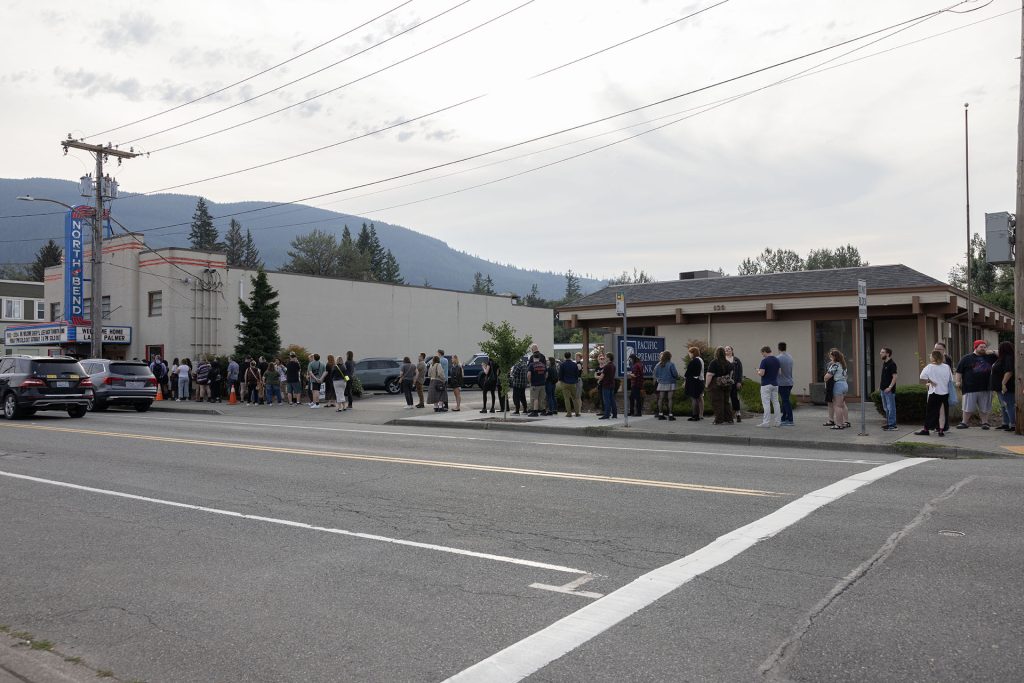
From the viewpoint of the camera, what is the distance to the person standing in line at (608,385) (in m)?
19.9

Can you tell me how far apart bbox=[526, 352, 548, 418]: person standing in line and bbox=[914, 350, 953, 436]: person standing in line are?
29.7 feet

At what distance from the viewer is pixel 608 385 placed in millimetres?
19906

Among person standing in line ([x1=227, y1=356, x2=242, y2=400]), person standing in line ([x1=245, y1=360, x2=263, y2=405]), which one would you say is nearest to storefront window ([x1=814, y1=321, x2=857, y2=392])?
person standing in line ([x1=245, y1=360, x2=263, y2=405])

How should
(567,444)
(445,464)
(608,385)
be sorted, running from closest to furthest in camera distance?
(445,464)
(567,444)
(608,385)

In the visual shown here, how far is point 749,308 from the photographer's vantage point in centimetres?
2544

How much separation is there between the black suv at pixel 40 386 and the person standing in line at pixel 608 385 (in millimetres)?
14076

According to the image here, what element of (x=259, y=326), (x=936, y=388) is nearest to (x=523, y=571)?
(x=936, y=388)

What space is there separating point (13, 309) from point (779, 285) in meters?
63.1

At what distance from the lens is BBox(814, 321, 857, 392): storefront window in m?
24.4

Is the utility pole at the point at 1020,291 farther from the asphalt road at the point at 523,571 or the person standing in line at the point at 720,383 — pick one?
the person standing in line at the point at 720,383

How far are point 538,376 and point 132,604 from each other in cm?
1622

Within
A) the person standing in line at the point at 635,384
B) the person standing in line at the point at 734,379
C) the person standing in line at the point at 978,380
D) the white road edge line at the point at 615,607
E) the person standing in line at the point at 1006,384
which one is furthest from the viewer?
the person standing in line at the point at 635,384

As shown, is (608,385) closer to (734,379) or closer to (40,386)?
(734,379)

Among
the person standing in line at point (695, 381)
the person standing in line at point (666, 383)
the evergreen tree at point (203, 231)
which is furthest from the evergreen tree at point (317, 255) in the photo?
the person standing in line at point (695, 381)
